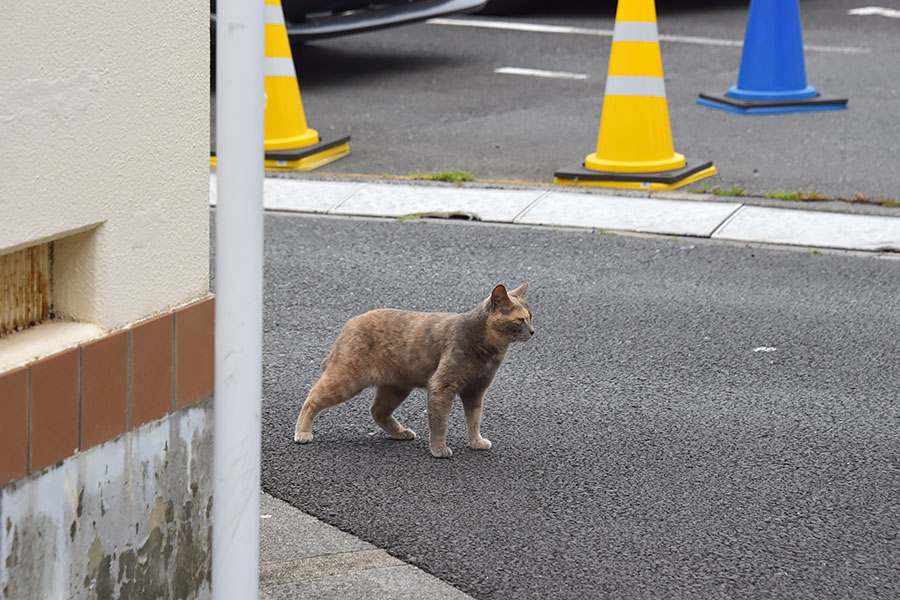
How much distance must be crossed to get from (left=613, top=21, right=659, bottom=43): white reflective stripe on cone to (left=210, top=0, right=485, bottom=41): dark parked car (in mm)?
3833

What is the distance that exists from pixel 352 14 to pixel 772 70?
12.3 ft

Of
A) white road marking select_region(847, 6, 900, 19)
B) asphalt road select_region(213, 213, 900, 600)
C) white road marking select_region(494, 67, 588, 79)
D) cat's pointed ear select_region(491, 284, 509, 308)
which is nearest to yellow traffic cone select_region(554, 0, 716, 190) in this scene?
asphalt road select_region(213, 213, 900, 600)

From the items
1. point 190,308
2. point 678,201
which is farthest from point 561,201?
point 190,308

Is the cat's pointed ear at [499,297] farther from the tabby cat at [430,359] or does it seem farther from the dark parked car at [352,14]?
the dark parked car at [352,14]

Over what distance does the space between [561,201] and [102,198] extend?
516 cm

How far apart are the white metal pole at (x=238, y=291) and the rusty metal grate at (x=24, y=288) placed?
0.55 meters

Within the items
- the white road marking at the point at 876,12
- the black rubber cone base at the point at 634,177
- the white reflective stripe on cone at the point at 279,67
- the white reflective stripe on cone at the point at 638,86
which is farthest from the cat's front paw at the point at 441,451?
the white road marking at the point at 876,12

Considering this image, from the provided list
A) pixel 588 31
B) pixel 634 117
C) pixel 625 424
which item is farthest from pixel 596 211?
pixel 588 31

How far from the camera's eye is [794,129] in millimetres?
9680

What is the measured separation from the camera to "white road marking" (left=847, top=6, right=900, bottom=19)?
1512 cm

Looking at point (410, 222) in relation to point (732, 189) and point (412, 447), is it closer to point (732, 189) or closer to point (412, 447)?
point (732, 189)

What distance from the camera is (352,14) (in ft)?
38.3

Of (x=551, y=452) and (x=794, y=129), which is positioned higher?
(x=794, y=129)

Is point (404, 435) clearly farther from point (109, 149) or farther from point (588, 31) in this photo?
point (588, 31)
